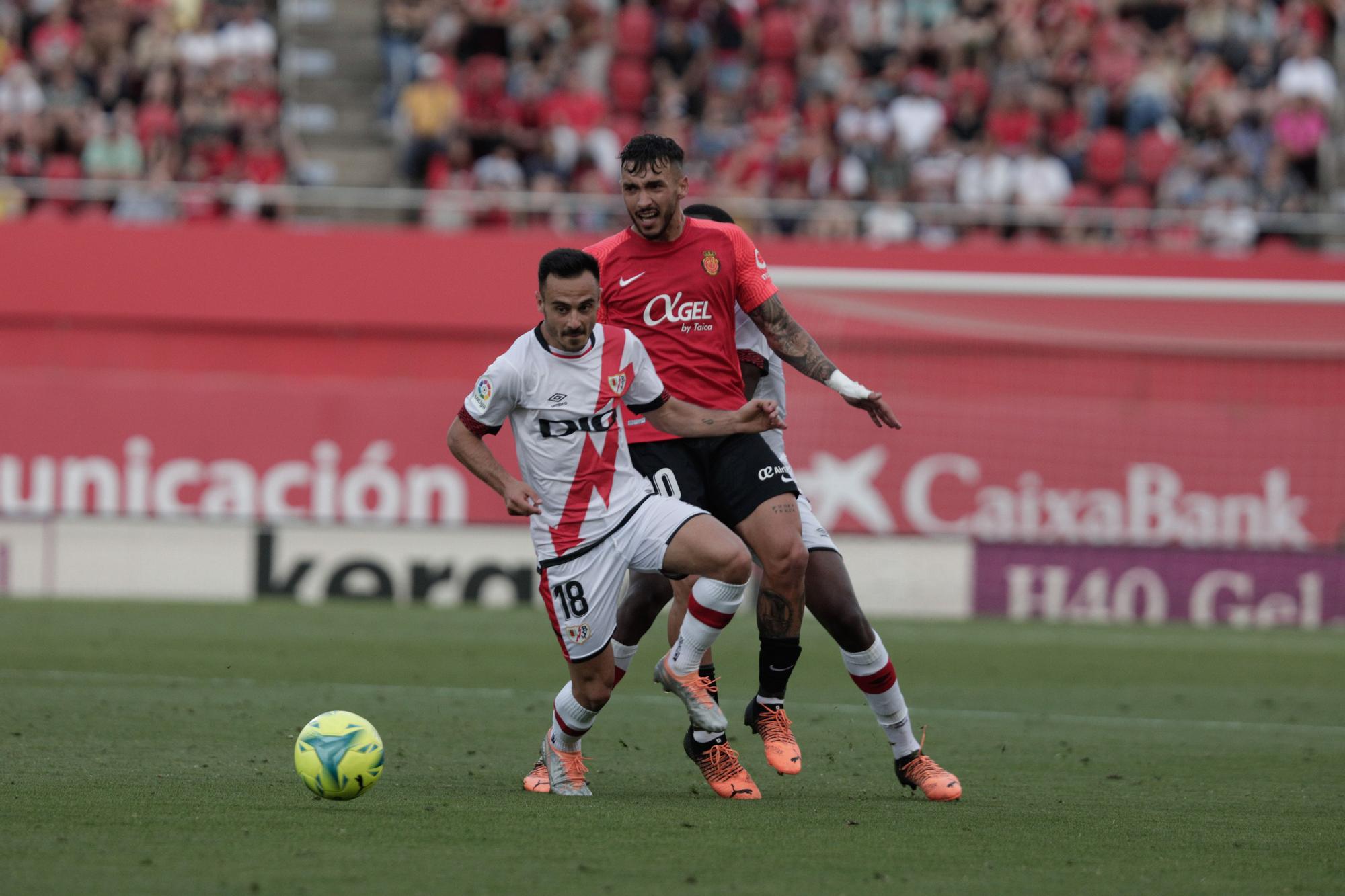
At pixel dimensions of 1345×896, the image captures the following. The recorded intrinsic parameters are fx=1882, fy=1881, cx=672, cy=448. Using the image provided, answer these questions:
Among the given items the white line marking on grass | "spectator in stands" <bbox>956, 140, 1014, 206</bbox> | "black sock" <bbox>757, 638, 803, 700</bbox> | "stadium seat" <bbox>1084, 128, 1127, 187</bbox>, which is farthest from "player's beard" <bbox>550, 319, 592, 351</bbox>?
"stadium seat" <bbox>1084, 128, 1127, 187</bbox>

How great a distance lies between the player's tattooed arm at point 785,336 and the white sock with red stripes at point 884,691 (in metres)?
1.16

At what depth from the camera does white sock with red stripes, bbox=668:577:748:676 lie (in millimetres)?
7141

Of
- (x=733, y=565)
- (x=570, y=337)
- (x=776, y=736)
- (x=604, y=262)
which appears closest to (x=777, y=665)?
(x=776, y=736)

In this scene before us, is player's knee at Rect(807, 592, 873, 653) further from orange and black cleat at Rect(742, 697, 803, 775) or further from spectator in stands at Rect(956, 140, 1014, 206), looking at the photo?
spectator in stands at Rect(956, 140, 1014, 206)

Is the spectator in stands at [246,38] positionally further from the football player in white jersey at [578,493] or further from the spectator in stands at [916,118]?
the football player in white jersey at [578,493]

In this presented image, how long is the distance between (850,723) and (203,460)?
11029 millimetres

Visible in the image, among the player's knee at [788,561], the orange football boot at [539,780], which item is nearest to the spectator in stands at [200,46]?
the player's knee at [788,561]

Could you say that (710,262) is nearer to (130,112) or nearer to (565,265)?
(565,265)

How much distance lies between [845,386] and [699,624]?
1.12 meters

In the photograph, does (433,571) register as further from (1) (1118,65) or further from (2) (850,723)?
(1) (1118,65)

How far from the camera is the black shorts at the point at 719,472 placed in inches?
292

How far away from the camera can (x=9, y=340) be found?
1953cm

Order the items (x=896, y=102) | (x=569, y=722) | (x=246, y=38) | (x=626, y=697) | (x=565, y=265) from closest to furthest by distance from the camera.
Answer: (x=565, y=265) → (x=569, y=722) → (x=626, y=697) → (x=896, y=102) → (x=246, y=38)

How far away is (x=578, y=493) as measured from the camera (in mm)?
6828
